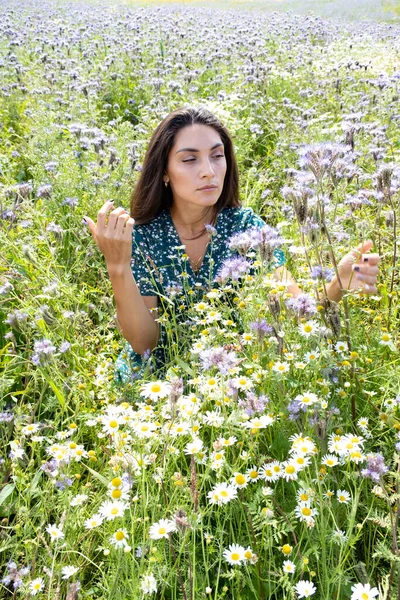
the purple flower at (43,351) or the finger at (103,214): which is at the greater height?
the finger at (103,214)

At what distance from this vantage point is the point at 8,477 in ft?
6.46

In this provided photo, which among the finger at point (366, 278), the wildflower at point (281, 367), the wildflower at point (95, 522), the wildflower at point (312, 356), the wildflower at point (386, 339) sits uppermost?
the finger at point (366, 278)

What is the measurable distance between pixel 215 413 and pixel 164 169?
5.13 feet

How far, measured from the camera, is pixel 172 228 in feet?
9.40

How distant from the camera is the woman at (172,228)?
2.22m

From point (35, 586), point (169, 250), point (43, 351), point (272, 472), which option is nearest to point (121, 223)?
point (43, 351)

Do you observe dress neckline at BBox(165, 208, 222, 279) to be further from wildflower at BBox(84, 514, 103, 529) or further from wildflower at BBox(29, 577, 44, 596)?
wildflower at BBox(29, 577, 44, 596)

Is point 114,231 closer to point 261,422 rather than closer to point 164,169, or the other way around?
point 164,169

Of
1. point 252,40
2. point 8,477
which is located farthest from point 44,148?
point 252,40

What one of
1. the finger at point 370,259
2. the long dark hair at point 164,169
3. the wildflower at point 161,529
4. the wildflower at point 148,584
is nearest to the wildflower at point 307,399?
the wildflower at point 161,529

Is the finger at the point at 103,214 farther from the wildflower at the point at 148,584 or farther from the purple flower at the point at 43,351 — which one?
the wildflower at the point at 148,584

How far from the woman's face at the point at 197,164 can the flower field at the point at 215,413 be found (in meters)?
0.39

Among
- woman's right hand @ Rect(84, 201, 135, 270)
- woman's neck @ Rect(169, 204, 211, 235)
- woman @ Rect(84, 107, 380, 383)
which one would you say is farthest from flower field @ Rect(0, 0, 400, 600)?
woman's neck @ Rect(169, 204, 211, 235)

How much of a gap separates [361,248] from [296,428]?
25.9 inches
